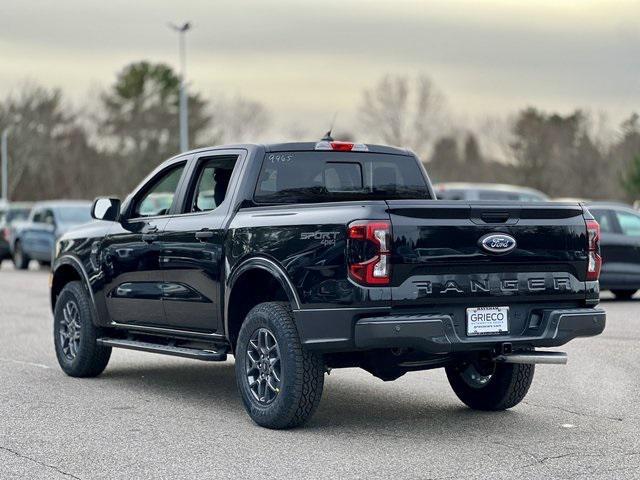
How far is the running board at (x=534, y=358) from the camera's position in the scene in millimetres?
7656

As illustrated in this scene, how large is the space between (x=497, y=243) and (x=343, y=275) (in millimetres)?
1012

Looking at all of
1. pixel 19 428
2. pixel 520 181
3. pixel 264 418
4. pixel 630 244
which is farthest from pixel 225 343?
pixel 520 181

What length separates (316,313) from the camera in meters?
7.55

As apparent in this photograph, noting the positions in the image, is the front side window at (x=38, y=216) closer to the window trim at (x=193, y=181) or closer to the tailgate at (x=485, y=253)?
the window trim at (x=193, y=181)

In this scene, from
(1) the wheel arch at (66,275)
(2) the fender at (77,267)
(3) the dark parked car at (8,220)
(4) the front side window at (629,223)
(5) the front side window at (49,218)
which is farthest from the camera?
(3) the dark parked car at (8,220)

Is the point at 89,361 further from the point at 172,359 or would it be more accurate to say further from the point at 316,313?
the point at 316,313

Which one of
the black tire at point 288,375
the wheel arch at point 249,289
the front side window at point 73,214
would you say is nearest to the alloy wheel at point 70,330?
the wheel arch at point 249,289

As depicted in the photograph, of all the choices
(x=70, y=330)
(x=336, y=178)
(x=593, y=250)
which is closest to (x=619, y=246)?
(x=70, y=330)

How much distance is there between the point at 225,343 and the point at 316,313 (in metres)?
1.43

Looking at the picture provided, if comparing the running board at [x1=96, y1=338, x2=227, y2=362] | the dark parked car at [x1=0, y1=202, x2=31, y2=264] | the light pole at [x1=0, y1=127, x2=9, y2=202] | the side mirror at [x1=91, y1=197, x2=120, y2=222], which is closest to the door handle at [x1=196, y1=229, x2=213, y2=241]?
the running board at [x1=96, y1=338, x2=227, y2=362]

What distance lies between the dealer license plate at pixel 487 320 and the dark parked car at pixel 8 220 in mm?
29096

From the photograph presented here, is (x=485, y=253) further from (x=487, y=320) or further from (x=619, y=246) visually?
(x=619, y=246)

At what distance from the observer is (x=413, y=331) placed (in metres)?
7.31

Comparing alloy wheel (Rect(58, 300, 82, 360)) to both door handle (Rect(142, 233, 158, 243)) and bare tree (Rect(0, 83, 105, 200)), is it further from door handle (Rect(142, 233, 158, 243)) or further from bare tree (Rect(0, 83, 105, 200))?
bare tree (Rect(0, 83, 105, 200))
